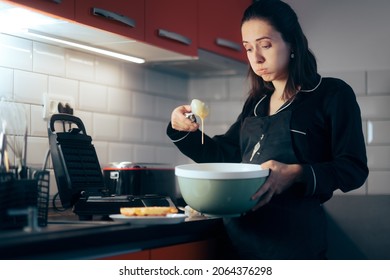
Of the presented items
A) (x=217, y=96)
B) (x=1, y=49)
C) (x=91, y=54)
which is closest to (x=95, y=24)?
(x=1, y=49)

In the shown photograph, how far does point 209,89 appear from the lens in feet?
9.43

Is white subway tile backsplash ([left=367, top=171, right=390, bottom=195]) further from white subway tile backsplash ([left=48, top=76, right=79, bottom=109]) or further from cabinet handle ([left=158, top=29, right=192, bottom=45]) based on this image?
white subway tile backsplash ([left=48, top=76, right=79, bottom=109])

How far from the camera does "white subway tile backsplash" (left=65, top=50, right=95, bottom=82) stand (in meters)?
2.15

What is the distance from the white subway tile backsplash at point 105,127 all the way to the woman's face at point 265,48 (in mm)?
762

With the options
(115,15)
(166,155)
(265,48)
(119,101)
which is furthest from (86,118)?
(265,48)

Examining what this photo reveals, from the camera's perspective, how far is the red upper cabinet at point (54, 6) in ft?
4.97

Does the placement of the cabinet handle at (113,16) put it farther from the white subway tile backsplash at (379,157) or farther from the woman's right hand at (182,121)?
the white subway tile backsplash at (379,157)

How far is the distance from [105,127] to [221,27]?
0.64 meters

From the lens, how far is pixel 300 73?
5.63 ft

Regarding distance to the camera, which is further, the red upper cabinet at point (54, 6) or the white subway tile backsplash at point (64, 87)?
the white subway tile backsplash at point (64, 87)

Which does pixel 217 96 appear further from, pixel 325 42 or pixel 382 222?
pixel 382 222

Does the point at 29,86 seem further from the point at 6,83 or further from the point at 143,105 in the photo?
the point at 143,105

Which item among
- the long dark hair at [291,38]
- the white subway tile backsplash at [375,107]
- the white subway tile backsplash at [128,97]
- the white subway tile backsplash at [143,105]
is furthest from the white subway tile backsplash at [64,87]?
the white subway tile backsplash at [375,107]

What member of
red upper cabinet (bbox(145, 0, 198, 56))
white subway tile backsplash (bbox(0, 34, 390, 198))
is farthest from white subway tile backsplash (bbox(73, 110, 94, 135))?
red upper cabinet (bbox(145, 0, 198, 56))
